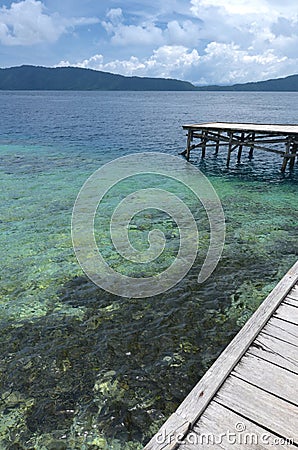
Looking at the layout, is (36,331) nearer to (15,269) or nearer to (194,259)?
(15,269)

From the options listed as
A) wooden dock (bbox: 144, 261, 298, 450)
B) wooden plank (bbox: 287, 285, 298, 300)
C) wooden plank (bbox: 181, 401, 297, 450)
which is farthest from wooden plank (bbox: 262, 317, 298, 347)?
wooden plank (bbox: 181, 401, 297, 450)

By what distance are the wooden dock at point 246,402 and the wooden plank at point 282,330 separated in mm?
13

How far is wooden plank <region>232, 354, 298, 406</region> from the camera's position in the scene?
3.79 meters

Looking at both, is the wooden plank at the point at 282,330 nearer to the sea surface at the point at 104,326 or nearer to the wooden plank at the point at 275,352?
the wooden plank at the point at 275,352

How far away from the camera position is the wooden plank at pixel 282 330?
4.66 meters

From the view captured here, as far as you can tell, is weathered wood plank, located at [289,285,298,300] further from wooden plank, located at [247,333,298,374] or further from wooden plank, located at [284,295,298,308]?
wooden plank, located at [247,333,298,374]

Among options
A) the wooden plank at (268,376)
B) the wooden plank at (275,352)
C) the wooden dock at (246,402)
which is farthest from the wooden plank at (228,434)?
the wooden plank at (275,352)

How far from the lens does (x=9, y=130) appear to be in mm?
42375

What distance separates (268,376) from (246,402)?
1.69 feet

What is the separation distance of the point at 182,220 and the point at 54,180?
905 centimetres

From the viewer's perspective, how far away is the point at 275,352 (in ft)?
14.4

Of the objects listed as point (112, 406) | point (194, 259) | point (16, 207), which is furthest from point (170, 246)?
point (16, 207)

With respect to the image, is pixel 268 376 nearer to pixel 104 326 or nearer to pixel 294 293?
pixel 294 293

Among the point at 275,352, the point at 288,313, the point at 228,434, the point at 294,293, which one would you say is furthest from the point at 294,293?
the point at 228,434
